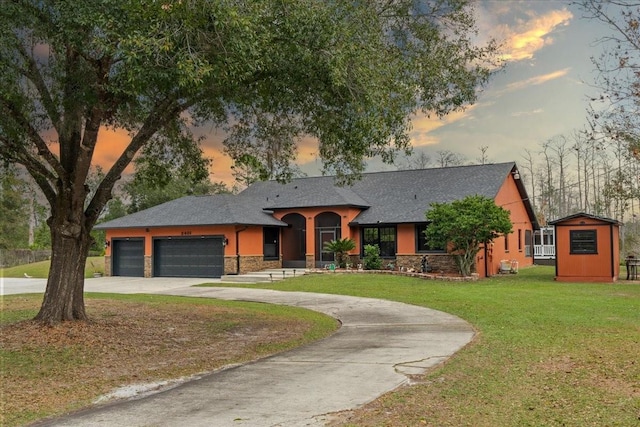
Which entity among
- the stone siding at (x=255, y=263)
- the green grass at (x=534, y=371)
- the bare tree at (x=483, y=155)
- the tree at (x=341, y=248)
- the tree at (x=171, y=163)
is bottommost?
the green grass at (x=534, y=371)

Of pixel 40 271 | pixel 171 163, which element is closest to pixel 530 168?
pixel 40 271

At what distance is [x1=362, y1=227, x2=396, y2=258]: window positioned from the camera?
2880 centimetres

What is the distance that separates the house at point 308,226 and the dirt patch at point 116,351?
14631mm

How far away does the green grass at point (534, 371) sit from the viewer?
551cm

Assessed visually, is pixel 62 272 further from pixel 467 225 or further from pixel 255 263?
pixel 255 263

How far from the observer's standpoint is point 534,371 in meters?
7.36

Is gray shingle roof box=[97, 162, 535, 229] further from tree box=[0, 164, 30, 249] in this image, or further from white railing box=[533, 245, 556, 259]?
tree box=[0, 164, 30, 249]

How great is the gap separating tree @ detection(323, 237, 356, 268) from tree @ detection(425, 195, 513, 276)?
4.59m

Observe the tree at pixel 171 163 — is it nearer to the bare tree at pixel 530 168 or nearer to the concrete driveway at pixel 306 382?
the concrete driveway at pixel 306 382

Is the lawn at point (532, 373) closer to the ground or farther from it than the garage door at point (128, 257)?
closer to the ground

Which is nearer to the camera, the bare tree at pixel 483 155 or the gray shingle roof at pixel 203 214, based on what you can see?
the gray shingle roof at pixel 203 214

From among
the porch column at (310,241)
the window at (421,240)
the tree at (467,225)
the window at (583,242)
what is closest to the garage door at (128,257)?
the porch column at (310,241)

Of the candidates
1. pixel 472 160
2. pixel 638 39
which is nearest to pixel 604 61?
pixel 638 39

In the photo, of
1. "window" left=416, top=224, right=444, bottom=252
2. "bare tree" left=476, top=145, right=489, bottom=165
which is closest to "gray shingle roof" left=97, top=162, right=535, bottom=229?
"window" left=416, top=224, right=444, bottom=252
